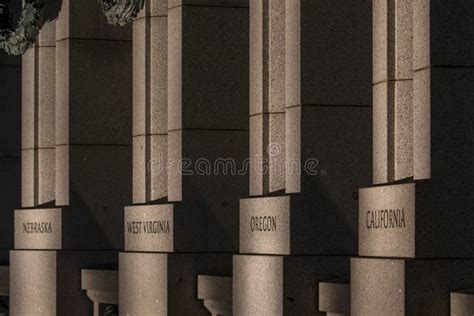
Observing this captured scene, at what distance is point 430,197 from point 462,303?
1306 millimetres

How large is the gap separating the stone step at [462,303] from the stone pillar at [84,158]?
49.8 ft

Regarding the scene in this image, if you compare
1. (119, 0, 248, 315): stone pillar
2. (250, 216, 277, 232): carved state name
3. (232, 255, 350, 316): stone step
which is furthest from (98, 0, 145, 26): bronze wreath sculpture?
(232, 255, 350, 316): stone step

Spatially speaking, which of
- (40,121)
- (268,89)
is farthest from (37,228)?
(268,89)

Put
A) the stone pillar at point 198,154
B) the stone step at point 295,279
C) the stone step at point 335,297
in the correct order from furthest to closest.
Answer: the stone pillar at point 198,154 → the stone step at point 295,279 → the stone step at point 335,297

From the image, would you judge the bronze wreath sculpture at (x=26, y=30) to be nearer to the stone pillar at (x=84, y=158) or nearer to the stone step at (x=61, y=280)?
the stone pillar at (x=84, y=158)

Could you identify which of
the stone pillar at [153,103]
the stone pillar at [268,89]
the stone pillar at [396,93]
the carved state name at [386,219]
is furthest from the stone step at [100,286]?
the carved state name at [386,219]

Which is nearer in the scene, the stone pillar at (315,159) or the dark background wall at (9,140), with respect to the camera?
the stone pillar at (315,159)

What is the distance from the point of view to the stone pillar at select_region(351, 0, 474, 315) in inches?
749

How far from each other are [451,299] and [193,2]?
10.4 m

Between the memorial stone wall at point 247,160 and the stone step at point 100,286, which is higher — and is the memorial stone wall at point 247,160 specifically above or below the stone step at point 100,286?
above

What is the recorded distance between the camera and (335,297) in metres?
22.5

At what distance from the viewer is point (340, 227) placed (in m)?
23.6

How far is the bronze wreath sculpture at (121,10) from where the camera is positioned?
29.9 m

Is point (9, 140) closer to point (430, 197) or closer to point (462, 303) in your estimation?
point (430, 197)
